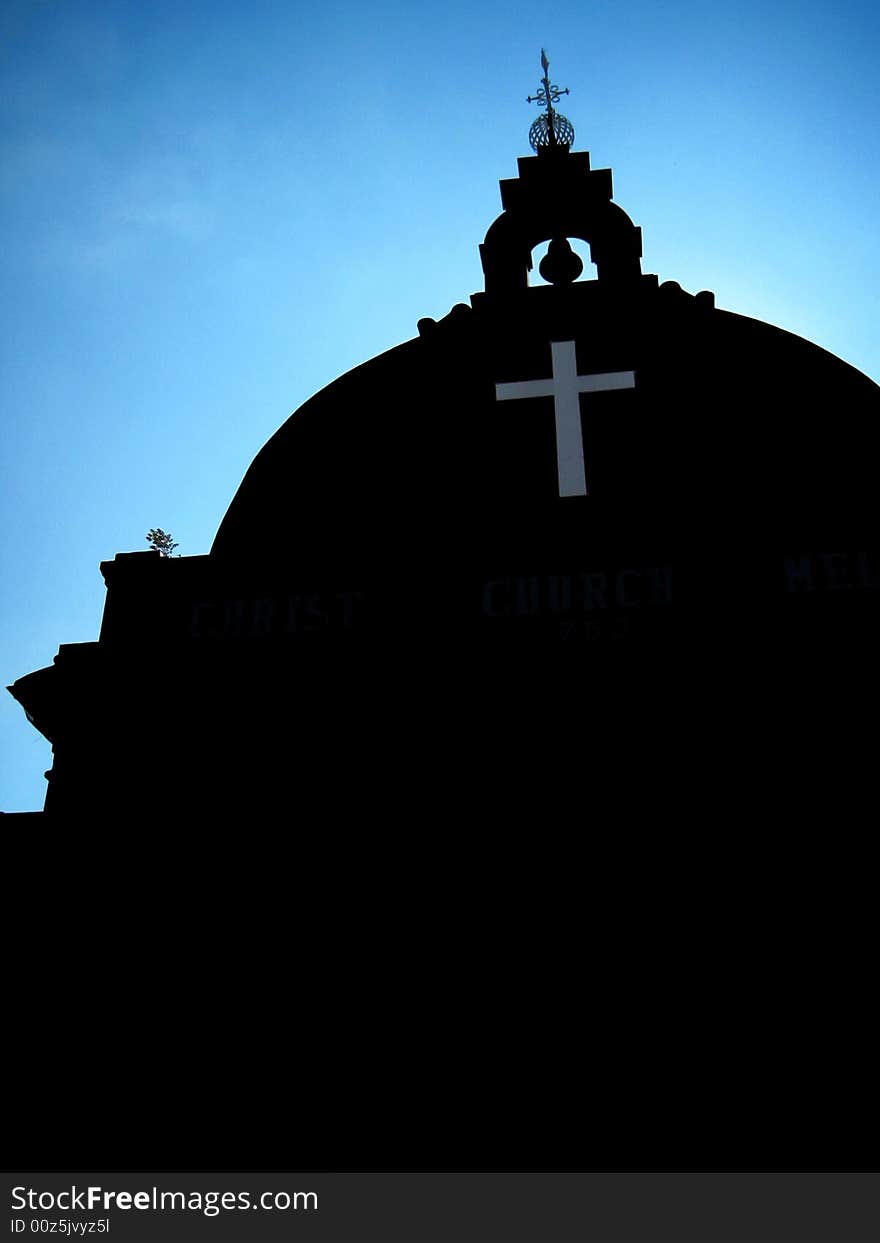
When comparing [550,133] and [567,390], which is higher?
[550,133]

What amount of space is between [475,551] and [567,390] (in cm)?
346

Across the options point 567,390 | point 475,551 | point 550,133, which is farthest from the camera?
point 550,133

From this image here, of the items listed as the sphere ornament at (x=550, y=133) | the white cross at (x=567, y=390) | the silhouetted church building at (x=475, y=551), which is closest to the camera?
the silhouetted church building at (x=475, y=551)

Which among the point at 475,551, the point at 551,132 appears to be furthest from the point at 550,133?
the point at 475,551

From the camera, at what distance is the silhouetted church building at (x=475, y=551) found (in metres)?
10.4

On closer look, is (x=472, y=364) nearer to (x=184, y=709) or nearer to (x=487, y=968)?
(x=184, y=709)

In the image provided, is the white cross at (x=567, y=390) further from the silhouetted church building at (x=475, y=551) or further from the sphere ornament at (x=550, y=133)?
the sphere ornament at (x=550, y=133)

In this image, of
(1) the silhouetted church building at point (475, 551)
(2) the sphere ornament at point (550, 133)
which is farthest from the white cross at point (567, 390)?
(2) the sphere ornament at point (550, 133)

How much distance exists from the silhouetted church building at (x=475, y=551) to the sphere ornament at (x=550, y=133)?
363 centimetres

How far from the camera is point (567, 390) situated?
13234mm

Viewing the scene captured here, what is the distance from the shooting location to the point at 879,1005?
29.0 ft

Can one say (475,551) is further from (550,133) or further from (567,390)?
(550,133)

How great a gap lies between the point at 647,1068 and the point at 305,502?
26.3 ft
